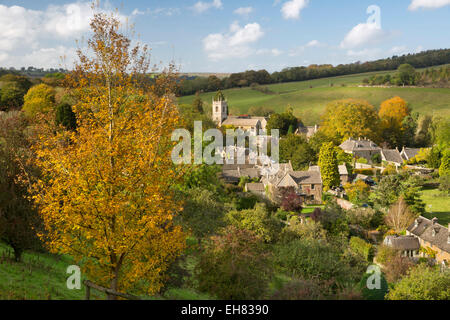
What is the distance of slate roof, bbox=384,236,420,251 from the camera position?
32.3m

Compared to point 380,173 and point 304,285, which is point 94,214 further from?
point 380,173

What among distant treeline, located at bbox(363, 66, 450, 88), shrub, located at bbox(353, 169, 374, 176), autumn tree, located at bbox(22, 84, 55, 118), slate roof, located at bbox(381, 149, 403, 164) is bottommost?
shrub, located at bbox(353, 169, 374, 176)

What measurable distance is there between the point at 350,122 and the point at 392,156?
1346 centimetres

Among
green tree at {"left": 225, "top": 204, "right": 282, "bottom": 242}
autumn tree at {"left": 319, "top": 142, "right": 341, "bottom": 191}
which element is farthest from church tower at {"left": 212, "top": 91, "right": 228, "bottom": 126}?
green tree at {"left": 225, "top": 204, "right": 282, "bottom": 242}

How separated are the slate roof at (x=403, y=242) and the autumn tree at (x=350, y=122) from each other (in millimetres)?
46759

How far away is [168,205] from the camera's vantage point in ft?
39.8

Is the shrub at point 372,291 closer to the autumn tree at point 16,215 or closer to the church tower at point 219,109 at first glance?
the autumn tree at point 16,215

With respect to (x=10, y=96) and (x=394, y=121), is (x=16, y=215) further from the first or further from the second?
(x=394, y=121)

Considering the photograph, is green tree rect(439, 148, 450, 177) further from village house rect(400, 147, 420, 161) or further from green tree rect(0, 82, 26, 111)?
green tree rect(0, 82, 26, 111)

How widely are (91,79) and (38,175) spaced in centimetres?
816

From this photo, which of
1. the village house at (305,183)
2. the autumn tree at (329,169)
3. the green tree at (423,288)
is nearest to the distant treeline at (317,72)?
the autumn tree at (329,169)

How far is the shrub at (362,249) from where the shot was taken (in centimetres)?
3025

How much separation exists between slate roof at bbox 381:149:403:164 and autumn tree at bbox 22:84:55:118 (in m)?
57.9

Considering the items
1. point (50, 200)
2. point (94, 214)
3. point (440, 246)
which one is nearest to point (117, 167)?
point (94, 214)
